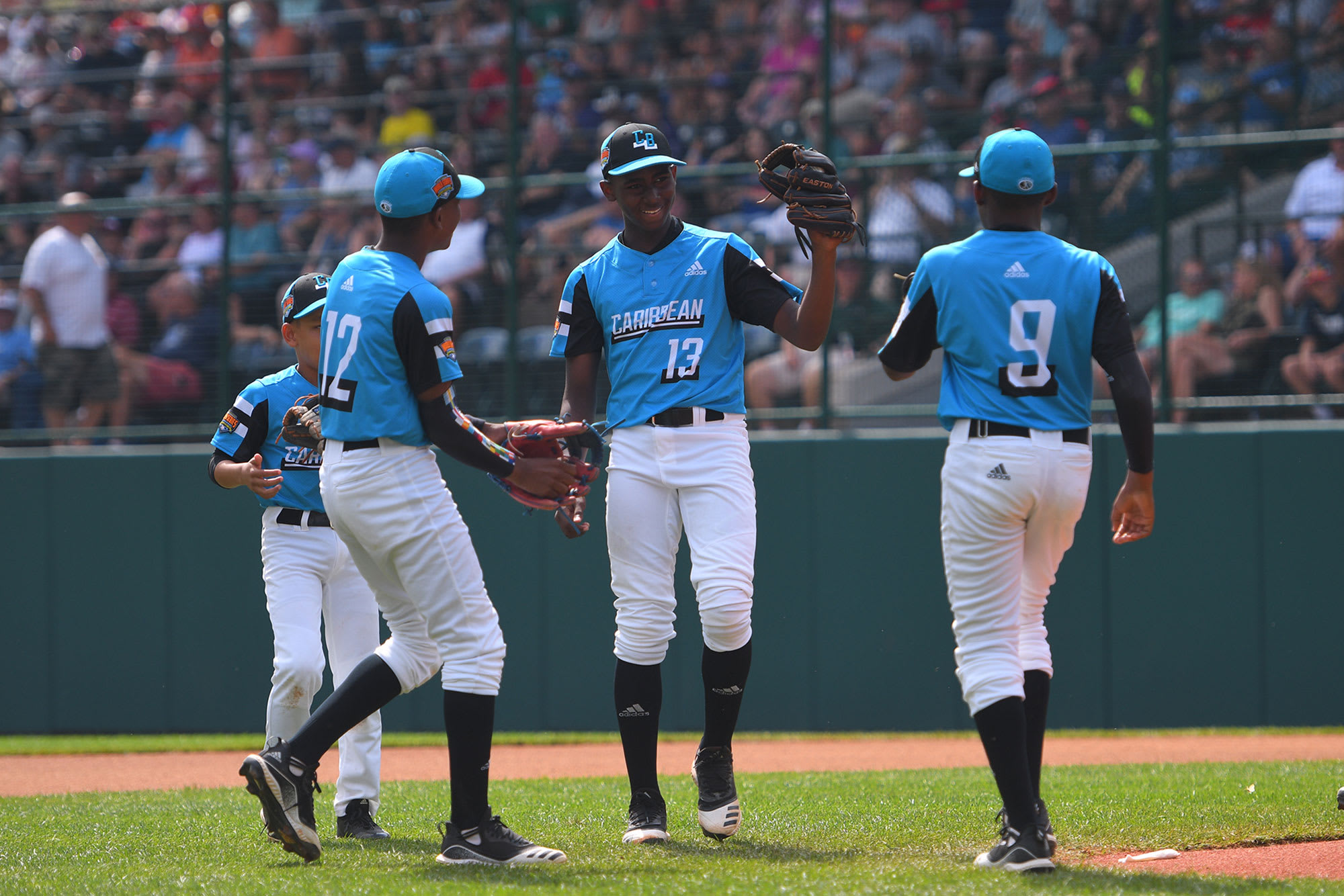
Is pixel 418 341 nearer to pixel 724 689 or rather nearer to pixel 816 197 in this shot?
pixel 816 197

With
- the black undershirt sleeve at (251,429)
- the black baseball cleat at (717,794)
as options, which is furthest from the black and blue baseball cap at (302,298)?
the black baseball cleat at (717,794)

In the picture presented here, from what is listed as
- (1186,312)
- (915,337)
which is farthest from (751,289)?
(1186,312)

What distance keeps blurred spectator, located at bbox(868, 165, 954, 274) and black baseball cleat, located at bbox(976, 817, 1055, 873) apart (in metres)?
5.86

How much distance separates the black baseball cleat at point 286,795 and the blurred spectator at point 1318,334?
6929 millimetres

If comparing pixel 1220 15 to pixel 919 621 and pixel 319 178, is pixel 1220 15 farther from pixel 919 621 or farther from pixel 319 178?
pixel 319 178

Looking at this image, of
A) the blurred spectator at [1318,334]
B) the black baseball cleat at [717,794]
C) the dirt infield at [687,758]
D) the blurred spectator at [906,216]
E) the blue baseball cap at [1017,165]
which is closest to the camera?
the blue baseball cap at [1017,165]

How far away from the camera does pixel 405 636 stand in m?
4.32

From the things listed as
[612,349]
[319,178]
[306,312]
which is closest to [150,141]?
[319,178]

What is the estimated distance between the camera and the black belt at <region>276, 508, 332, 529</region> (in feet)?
17.0

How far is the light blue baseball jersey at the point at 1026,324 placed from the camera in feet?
13.0

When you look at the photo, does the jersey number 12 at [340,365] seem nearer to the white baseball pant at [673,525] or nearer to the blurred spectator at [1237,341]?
the white baseball pant at [673,525]

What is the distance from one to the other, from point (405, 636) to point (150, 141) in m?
9.18

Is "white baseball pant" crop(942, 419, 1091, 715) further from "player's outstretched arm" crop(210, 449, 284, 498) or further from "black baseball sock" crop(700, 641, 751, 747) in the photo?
"player's outstretched arm" crop(210, 449, 284, 498)

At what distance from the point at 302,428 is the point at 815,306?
1860mm
